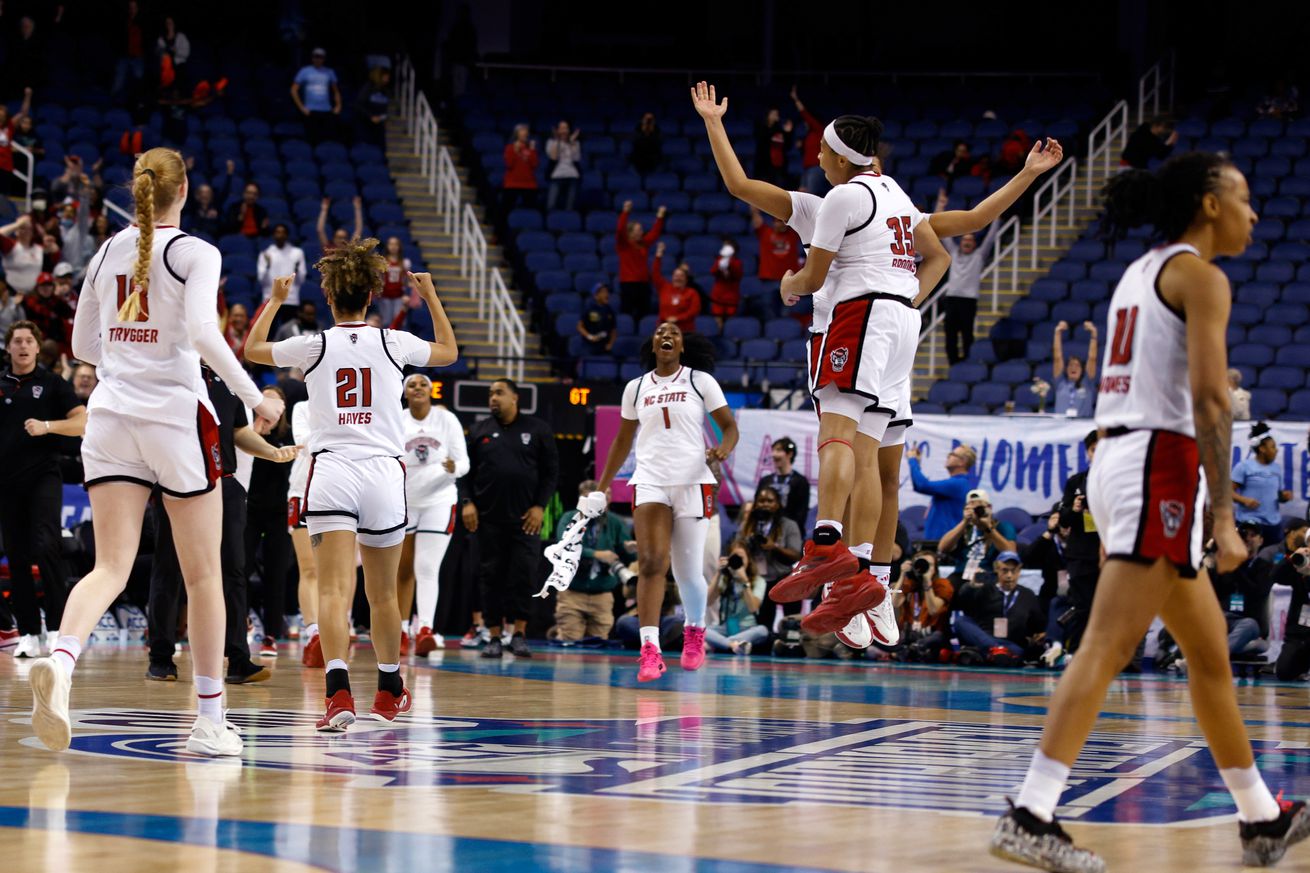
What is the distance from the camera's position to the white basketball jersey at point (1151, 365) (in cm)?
458

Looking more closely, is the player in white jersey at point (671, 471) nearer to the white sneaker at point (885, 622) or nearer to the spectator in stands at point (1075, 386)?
the white sneaker at point (885, 622)

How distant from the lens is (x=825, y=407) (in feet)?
25.0

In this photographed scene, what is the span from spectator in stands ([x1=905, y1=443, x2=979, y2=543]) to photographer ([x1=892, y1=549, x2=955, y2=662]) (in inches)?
26.5

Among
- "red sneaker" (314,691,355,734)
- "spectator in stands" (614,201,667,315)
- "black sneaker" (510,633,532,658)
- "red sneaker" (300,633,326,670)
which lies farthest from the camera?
"spectator in stands" (614,201,667,315)

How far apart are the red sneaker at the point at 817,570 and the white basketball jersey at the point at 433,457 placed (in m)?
6.14

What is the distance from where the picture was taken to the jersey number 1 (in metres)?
7.49

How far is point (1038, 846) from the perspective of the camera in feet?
14.0

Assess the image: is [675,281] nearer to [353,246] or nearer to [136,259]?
[353,246]

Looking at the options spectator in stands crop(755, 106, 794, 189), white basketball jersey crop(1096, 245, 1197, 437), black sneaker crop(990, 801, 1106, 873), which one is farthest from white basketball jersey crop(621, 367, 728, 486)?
spectator in stands crop(755, 106, 794, 189)

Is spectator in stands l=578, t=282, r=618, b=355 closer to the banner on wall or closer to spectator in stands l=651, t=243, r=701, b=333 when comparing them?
spectator in stands l=651, t=243, r=701, b=333

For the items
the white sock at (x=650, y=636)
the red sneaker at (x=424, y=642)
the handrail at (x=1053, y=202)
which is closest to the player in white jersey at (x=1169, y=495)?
the white sock at (x=650, y=636)

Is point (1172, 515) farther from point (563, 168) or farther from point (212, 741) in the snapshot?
point (563, 168)

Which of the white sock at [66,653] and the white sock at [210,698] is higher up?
the white sock at [66,653]

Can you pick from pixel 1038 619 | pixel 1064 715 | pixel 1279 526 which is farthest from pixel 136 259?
pixel 1279 526
